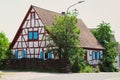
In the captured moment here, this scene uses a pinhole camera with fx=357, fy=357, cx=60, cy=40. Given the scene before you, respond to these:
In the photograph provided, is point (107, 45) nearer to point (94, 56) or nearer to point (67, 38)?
point (94, 56)

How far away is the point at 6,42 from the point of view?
2467 inches

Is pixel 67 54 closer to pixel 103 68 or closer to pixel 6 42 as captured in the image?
pixel 103 68

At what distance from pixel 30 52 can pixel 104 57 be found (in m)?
12.6

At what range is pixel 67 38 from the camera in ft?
133

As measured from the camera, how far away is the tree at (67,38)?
40.8 metres

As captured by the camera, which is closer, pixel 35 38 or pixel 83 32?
pixel 35 38

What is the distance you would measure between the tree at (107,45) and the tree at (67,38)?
14.1 m

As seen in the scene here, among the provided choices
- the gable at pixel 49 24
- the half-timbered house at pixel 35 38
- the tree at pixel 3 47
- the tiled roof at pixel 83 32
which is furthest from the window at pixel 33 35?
the tree at pixel 3 47

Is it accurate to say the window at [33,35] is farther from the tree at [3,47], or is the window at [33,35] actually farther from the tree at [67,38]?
the tree at [67,38]

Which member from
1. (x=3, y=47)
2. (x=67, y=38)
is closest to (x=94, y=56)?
(x=3, y=47)

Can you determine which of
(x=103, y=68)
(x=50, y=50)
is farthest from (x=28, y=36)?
(x=103, y=68)

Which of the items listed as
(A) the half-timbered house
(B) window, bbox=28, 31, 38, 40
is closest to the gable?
(A) the half-timbered house

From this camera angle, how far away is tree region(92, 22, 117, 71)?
55.5 meters

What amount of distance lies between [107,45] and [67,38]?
18.2 metres
